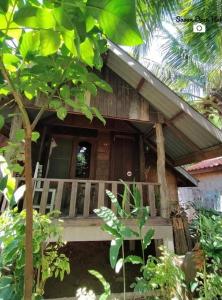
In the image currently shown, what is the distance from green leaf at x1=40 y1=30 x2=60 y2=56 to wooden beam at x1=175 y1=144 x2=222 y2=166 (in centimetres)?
573

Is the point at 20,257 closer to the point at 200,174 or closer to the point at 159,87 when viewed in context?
the point at 159,87

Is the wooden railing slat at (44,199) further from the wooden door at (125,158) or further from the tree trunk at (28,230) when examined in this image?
the tree trunk at (28,230)

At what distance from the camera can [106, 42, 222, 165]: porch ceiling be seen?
5.32 meters

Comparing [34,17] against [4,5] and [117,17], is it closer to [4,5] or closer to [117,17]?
[4,5]

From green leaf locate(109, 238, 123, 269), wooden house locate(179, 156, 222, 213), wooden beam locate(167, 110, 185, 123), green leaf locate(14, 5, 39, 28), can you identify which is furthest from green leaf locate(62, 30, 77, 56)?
wooden house locate(179, 156, 222, 213)

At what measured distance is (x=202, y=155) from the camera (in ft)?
21.9

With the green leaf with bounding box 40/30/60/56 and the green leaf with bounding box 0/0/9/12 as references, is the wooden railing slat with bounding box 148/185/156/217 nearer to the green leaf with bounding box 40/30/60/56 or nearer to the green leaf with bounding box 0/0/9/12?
the green leaf with bounding box 40/30/60/56

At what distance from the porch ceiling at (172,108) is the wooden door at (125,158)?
5.05ft

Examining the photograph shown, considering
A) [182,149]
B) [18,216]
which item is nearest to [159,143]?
[182,149]

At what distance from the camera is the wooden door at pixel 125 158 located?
25.1ft

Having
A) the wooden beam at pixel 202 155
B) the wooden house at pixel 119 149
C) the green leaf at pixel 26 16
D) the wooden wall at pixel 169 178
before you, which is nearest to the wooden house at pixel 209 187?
the wooden wall at pixel 169 178

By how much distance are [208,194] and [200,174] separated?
1614 mm

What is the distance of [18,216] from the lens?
2.29 m

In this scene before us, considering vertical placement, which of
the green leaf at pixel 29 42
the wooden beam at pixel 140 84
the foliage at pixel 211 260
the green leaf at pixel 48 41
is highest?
the wooden beam at pixel 140 84
